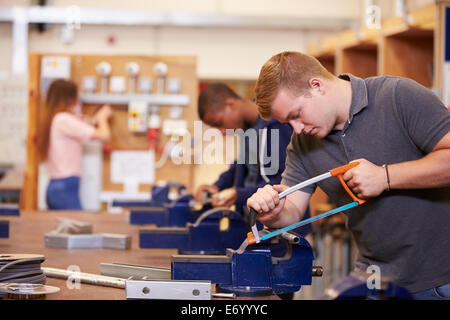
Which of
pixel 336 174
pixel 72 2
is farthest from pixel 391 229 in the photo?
pixel 72 2

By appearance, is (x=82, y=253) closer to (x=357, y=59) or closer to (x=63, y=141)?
(x=63, y=141)

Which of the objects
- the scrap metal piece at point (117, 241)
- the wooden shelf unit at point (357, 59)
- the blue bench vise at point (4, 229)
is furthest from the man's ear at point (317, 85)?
the wooden shelf unit at point (357, 59)

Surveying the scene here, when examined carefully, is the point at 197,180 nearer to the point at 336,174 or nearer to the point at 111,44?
the point at 111,44

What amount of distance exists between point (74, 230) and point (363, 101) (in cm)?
126

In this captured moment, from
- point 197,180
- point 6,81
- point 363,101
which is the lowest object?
point 197,180

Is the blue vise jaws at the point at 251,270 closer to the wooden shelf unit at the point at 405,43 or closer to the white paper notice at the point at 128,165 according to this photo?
the wooden shelf unit at the point at 405,43

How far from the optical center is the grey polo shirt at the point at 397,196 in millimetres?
1576

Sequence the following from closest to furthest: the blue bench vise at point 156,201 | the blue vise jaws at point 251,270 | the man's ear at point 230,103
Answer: the blue vise jaws at point 251,270 < the man's ear at point 230,103 < the blue bench vise at point 156,201

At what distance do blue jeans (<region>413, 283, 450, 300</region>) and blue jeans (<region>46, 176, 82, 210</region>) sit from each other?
3.54 meters

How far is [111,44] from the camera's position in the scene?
6.94 meters

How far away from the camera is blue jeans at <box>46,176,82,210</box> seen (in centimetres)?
472

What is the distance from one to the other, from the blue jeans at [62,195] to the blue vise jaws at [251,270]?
3.48 meters

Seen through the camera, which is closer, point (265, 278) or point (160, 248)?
point (265, 278)

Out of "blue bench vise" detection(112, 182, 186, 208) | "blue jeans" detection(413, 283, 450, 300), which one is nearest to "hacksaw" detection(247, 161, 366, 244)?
Answer: "blue jeans" detection(413, 283, 450, 300)
